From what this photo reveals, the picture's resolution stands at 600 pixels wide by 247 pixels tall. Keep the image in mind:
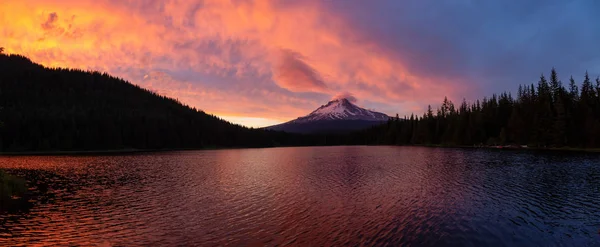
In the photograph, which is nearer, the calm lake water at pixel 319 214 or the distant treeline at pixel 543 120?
the calm lake water at pixel 319 214

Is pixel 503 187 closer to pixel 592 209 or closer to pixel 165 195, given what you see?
pixel 592 209

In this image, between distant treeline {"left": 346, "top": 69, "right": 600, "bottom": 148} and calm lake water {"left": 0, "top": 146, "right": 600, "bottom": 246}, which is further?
distant treeline {"left": 346, "top": 69, "right": 600, "bottom": 148}

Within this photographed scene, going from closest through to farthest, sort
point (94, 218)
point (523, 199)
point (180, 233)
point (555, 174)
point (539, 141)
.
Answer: point (180, 233), point (94, 218), point (523, 199), point (555, 174), point (539, 141)

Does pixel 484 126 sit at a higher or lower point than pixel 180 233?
higher

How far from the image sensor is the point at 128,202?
33469 mm

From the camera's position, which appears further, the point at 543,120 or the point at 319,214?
the point at 543,120

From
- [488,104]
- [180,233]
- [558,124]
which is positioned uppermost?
[488,104]

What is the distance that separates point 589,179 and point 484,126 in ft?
457

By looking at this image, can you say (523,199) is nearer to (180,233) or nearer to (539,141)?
(180,233)

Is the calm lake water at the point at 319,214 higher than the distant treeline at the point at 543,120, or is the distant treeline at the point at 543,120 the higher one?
the distant treeline at the point at 543,120

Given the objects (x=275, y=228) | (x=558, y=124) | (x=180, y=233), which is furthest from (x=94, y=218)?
(x=558, y=124)

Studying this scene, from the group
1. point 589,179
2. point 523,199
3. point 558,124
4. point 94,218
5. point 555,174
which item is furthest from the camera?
point 558,124

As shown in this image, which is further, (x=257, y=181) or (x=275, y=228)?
(x=257, y=181)

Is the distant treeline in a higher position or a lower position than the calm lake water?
higher
